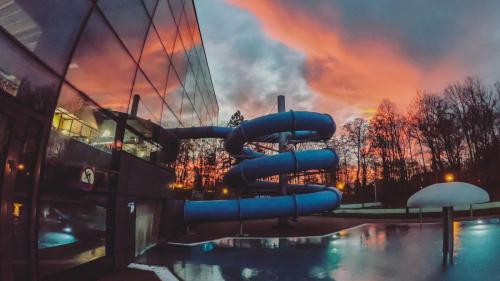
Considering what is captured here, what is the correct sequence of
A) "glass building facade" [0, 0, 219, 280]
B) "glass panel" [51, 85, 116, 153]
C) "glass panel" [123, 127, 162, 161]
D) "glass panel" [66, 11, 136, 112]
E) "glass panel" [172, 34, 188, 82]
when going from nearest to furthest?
"glass building facade" [0, 0, 219, 280], "glass panel" [51, 85, 116, 153], "glass panel" [66, 11, 136, 112], "glass panel" [123, 127, 162, 161], "glass panel" [172, 34, 188, 82]

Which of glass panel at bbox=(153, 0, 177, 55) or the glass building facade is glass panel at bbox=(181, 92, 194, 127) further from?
glass panel at bbox=(153, 0, 177, 55)

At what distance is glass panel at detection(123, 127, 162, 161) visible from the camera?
36.4ft

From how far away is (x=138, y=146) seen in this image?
12336mm

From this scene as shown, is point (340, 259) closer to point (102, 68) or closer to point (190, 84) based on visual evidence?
point (102, 68)

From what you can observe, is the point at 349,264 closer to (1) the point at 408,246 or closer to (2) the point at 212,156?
(1) the point at 408,246

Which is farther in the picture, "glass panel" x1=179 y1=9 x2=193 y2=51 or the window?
"glass panel" x1=179 y1=9 x2=193 y2=51

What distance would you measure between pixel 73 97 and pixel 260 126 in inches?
519

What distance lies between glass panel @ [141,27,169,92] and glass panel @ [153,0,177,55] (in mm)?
417

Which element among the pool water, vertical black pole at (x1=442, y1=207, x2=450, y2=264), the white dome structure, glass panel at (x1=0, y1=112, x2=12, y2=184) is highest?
glass panel at (x1=0, y1=112, x2=12, y2=184)

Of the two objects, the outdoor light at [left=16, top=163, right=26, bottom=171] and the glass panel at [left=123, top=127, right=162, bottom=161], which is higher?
the glass panel at [left=123, top=127, right=162, bottom=161]

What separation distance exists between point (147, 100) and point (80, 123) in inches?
167

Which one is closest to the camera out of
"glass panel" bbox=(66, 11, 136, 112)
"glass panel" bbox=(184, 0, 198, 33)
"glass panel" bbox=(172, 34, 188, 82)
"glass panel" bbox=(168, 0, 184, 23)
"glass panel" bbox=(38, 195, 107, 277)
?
"glass panel" bbox=(38, 195, 107, 277)

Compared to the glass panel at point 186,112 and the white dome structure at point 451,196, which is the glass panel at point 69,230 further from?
the white dome structure at point 451,196

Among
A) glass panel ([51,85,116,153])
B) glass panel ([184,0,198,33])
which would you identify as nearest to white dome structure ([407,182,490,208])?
glass panel ([51,85,116,153])
